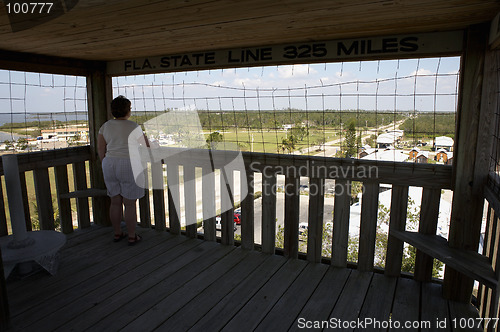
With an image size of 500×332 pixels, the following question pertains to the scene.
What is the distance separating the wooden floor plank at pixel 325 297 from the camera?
7.41 ft

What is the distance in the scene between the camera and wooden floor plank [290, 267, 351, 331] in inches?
89.0

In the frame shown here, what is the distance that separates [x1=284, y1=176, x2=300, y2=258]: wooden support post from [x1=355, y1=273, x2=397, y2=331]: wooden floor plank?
72cm

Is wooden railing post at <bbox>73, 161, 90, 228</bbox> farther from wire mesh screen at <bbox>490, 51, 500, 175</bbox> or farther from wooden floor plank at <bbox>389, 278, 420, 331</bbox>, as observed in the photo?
wire mesh screen at <bbox>490, 51, 500, 175</bbox>

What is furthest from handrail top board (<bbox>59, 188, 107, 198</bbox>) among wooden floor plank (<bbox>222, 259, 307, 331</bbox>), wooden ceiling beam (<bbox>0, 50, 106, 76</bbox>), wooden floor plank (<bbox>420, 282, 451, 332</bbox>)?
wooden floor plank (<bbox>420, 282, 451, 332</bbox>)

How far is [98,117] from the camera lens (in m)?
3.87

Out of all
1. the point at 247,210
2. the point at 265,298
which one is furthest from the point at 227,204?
the point at 265,298

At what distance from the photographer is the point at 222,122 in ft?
11.1

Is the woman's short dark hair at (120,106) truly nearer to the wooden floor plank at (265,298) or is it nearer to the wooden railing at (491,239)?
the wooden floor plank at (265,298)

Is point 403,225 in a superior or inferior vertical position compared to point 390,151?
inferior

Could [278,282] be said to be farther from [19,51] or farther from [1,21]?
[19,51]

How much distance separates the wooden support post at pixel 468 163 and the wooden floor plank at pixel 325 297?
0.75 m

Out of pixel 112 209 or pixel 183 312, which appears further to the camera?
pixel 112 209

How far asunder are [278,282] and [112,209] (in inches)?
70.6

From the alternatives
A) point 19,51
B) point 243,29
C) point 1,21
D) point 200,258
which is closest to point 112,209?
point 200,258
